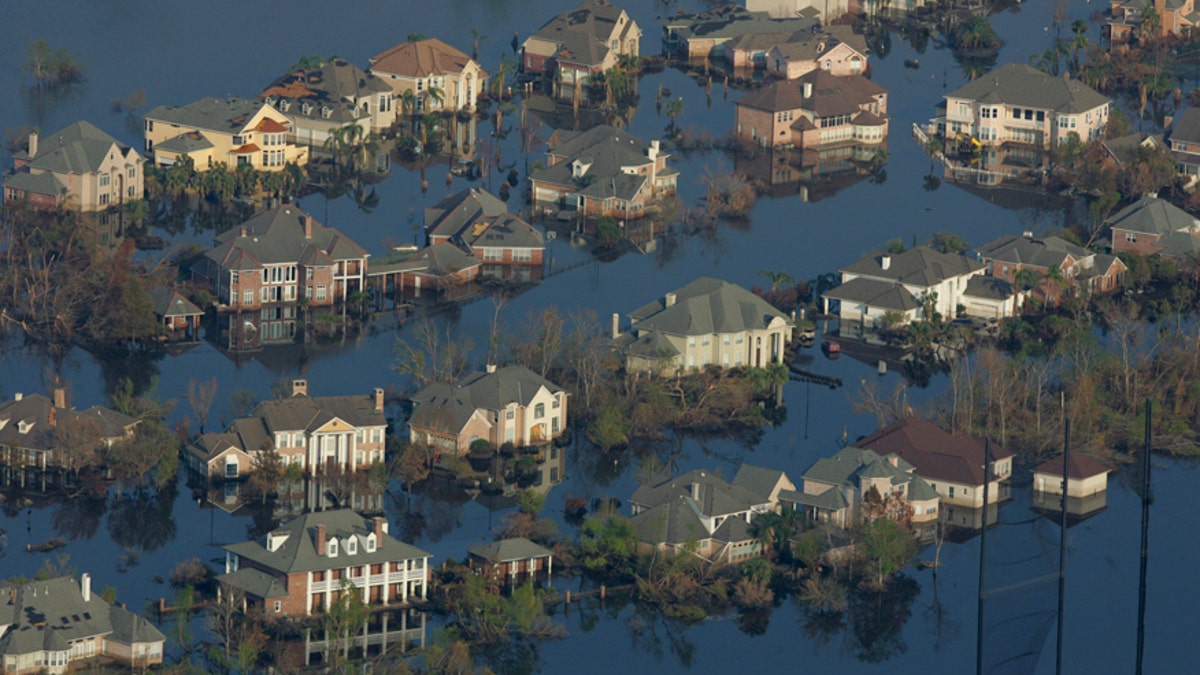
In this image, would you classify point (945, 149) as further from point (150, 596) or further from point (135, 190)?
point (150, 596)

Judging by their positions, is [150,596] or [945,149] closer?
[150,596]

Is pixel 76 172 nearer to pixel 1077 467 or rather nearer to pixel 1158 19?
pixel 1077 467

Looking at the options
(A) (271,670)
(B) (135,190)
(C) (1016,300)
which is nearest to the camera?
(A) (271,670)

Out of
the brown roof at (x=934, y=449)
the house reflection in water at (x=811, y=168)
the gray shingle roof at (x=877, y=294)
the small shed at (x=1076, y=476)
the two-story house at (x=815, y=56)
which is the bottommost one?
the small shed at (x=1076, y=476)

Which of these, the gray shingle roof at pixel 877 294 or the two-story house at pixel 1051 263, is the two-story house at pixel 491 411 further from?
the two-story house at pixel 1051 263

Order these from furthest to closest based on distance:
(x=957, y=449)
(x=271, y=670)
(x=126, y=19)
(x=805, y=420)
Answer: (x=126, y=19), (x=805, y=420), (x=957, y=449), (x=271, y=670)

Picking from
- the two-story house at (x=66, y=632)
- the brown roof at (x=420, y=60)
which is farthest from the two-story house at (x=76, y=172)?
the two-story house at (x=66, y=632)

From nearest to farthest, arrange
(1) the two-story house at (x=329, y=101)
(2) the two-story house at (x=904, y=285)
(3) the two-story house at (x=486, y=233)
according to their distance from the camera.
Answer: (2) the two-story house at (x=904, y=285)
(3) the two-story house at (x=486, y=233)
(1) the two-story house at (x=329, y=101)

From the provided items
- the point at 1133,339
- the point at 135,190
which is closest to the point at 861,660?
the point at 1133,339
